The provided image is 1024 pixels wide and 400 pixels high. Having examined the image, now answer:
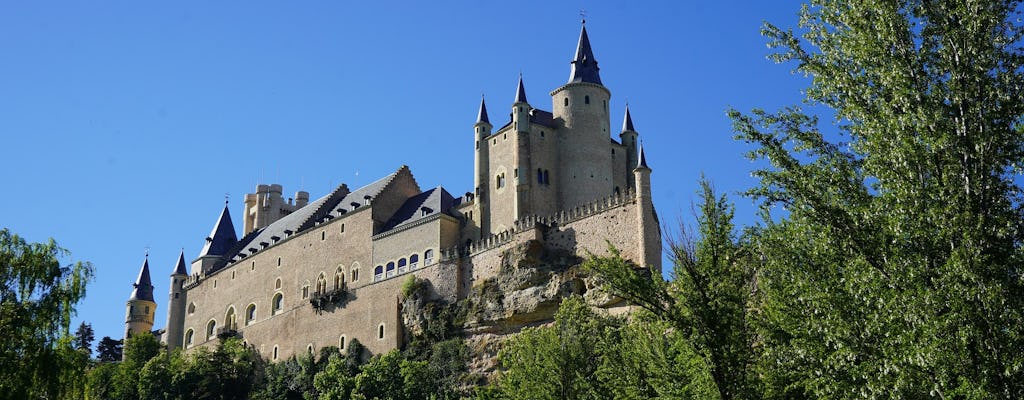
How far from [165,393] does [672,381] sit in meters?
53.4

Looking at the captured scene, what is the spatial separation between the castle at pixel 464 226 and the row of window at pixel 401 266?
89mm

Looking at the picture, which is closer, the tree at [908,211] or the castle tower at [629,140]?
the tree at [908,211]

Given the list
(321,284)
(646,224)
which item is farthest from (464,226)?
(646,224)

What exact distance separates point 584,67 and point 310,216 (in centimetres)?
2673

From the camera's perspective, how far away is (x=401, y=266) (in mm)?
71250

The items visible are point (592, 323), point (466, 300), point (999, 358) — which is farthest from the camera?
point (466, 300)

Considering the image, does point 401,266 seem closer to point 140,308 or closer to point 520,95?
point 520,95

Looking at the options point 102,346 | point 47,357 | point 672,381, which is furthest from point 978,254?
point 102,346

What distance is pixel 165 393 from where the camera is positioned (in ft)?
242

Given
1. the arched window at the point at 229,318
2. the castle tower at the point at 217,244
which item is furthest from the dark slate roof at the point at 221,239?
the arched window at the point at 229,318

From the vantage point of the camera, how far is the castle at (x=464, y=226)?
63562mm

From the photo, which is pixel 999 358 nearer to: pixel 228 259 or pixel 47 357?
pixel 47 357

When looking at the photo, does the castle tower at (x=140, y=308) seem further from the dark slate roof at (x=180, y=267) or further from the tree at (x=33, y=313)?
the tree at (x=33, y=313)

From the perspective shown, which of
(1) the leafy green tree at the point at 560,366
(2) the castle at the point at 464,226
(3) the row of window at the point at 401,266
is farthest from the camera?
(3) the row of window at the point at 401,266
